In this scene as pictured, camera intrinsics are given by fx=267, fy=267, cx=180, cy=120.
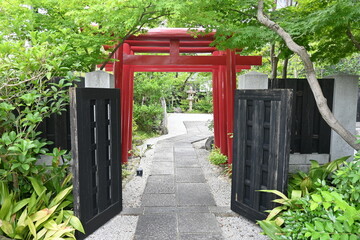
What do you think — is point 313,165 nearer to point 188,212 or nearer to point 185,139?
point 188,212

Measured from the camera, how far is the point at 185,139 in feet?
37.8

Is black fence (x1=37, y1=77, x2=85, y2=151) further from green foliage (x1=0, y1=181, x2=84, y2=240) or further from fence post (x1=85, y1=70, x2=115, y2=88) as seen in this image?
green foliage (x1=0, y1=181, x2=84, y2=240)

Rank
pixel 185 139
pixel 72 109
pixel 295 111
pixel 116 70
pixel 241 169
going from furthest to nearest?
1. pixel 185 139
2. pixel 116 70
3. pixel 295 111
4. pixel 241 169
5. pixel 72 109

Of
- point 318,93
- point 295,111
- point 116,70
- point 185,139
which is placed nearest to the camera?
point 318,93

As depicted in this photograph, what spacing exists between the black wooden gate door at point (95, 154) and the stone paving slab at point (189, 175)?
6.73ft

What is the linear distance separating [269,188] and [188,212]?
1.34 m

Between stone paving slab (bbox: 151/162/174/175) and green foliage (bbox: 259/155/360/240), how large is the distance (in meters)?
3.51

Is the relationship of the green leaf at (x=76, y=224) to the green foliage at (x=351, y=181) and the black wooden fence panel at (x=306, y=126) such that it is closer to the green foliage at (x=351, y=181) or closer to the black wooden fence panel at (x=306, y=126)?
the green foliage at (x=351, y=181)

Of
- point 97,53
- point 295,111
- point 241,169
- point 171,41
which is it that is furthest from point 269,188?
point 171,41

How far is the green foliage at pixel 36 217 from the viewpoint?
3.06 metres

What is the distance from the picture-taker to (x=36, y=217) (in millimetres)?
3170

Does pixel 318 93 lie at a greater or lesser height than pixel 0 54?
lesser

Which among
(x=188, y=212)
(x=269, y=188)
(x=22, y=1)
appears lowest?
(x=188, y=212)

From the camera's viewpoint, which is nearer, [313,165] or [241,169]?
[241,169]
